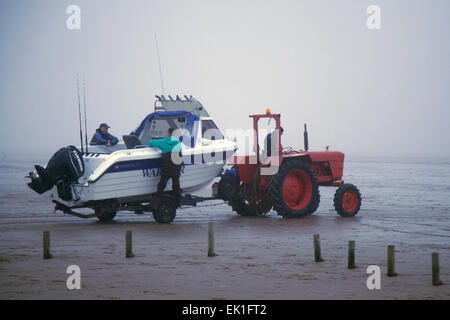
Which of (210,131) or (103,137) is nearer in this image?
(103,137)

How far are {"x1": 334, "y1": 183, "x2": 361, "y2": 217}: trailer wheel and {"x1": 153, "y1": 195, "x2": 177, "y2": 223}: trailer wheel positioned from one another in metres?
4.29

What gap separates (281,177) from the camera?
17.5 m

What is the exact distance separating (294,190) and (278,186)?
825mm

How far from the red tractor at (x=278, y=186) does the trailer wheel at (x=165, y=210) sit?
1.79 meters

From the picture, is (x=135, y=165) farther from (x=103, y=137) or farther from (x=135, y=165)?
(x=103, y=137)

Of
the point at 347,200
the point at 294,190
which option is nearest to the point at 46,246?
the point at 294,190

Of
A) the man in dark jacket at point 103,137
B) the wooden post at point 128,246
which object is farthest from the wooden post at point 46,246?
the man in dark jacket at point 103,137

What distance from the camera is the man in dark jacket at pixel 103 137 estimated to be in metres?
17.7

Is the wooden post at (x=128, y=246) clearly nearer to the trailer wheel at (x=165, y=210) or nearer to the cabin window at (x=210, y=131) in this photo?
the trailer wheel at (x=165, y=210)

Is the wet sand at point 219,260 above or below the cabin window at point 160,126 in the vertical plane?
below

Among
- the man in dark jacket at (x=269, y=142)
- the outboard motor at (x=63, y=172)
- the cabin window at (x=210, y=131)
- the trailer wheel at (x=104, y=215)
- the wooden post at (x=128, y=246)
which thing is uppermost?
the cabin window at (x=210, y=131)

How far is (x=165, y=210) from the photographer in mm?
16594
